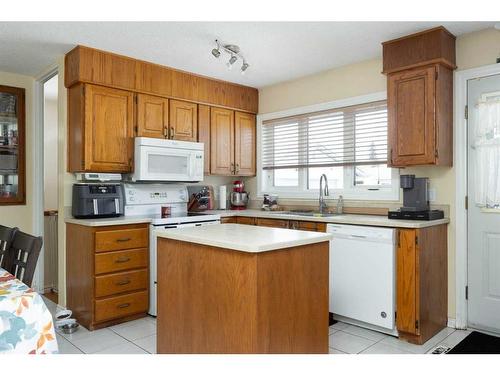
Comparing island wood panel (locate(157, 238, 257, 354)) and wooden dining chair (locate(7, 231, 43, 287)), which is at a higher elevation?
wooden dining chair (locate(7, 231, 43, 287))

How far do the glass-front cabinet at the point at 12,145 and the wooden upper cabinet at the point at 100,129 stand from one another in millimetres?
956

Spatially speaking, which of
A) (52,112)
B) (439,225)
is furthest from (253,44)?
(52,112)

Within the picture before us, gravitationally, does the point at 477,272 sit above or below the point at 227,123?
below

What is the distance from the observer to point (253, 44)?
10.8 feet

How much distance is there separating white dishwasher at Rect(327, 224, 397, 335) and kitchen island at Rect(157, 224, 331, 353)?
38.9 inches

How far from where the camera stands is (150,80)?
12.3 feet

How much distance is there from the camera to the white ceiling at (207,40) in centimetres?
288

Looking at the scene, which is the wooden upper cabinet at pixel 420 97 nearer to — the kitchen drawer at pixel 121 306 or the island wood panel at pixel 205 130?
the island wood panel at pixel 205 130

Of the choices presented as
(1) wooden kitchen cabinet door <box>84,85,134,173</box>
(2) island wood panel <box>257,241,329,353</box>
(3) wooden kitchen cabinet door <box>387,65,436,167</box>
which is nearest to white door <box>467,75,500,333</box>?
(3) wooden kitchen cabinet door <box>387,65,436,167</box>

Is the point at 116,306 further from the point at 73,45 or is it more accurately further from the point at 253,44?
the point at 253,44

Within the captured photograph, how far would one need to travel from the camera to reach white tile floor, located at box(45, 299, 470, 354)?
2689mm

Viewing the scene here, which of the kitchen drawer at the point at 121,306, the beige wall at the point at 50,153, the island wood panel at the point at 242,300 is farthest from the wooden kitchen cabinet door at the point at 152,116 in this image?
the beige wall at the point at 50,153

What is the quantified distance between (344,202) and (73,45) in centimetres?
284

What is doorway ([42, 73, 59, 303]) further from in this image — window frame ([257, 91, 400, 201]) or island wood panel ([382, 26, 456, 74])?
island wood panel ([382, 26, 456, 74])
